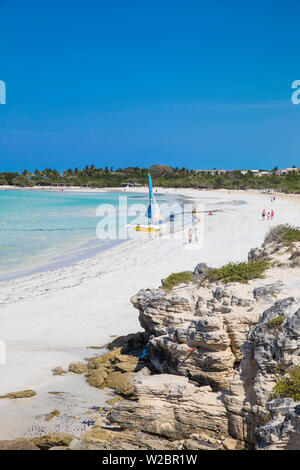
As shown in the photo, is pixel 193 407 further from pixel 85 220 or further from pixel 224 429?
pixel 85 220

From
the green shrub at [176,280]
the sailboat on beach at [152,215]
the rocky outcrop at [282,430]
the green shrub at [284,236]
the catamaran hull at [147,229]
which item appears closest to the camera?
the rocky outcrop at [282,430]

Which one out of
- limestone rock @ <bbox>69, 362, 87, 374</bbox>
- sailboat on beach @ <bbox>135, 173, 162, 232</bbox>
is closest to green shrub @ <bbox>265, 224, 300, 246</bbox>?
limestone rock @ <bbox>69, 362, 87, 374</bbox>

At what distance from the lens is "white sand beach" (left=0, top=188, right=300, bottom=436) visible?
9398 mm

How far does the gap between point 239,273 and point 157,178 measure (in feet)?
438

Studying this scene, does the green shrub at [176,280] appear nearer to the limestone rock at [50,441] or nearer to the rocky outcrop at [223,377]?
the rocky outcrop at [223,377]

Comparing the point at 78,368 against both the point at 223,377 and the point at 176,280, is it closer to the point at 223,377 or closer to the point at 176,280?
the point at 176,280

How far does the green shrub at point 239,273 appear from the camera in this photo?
29.6ft

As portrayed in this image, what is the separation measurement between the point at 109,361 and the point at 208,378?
3009 millimetres

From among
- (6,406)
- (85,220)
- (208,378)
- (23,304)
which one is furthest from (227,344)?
(85,220)

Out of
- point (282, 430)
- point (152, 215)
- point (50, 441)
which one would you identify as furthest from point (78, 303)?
point (152, 215)

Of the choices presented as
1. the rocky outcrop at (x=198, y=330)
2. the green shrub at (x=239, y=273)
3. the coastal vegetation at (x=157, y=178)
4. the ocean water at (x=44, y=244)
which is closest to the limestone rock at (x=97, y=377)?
the rocky outcrop at (x=198, y=330)

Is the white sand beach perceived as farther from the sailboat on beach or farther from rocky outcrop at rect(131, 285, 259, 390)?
the sailboat on beach

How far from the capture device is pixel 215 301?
7.98 meters

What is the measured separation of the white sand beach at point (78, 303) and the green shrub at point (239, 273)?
10.1 ft
